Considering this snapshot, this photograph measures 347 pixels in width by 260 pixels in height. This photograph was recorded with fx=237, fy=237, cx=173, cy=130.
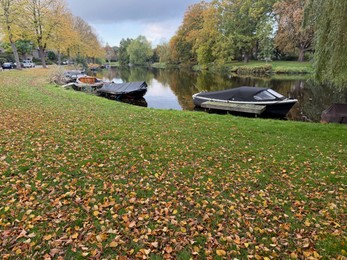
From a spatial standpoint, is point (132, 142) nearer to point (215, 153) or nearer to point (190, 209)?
point (215, 153)

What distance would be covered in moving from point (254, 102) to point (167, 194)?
13091mm

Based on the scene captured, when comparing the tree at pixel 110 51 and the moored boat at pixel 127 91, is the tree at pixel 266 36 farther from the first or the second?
the tree at pixel 110 51

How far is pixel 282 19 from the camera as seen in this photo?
4881 centimetres

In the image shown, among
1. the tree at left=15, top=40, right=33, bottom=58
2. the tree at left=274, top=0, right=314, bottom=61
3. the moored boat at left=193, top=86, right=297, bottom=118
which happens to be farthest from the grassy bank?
the tree at left=15, top=40, right=33, bottom=58

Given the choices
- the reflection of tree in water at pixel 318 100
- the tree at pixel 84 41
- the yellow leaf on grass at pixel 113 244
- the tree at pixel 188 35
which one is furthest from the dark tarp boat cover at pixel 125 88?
the tree at pixel 188 35

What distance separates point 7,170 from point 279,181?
6.63m

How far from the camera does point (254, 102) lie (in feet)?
54.0

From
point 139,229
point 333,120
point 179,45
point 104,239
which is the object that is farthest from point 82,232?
point 179,45

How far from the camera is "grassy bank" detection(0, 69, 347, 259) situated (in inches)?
150

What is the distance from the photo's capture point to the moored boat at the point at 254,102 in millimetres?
15914

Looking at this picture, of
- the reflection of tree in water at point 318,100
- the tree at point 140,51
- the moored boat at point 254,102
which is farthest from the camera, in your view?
the tree at point 140,51

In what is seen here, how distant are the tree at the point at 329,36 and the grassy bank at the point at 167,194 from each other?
2924 millimetres

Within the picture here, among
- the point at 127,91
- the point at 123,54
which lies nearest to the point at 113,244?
the point at 127,91

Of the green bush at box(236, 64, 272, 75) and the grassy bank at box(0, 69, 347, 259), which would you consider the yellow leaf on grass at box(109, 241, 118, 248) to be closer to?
the grassy bank at box(0, 69, 347, 259)
